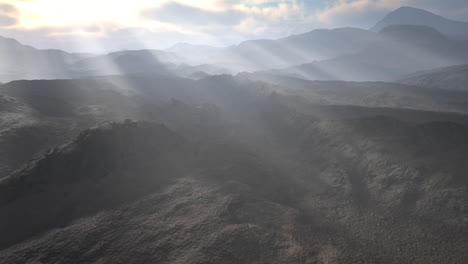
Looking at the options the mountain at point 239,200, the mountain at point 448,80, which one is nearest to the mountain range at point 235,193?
the mountain at point 239,200

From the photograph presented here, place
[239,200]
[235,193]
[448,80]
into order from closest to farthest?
[239,200] → [235,193] → [448,80]

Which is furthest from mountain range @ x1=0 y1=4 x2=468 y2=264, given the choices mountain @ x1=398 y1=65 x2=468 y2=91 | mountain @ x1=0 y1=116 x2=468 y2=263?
mountain @ x1=398 y1=65 x2=468 y2=91

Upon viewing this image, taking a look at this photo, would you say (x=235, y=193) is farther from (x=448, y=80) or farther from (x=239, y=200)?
(x=448, y=80)

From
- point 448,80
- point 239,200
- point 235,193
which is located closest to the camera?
point 239,200

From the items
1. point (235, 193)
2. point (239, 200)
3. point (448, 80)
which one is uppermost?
point (448, 80)

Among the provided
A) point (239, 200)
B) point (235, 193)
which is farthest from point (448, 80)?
point (239, 200)

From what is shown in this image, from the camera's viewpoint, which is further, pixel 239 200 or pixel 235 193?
pixel 235 193

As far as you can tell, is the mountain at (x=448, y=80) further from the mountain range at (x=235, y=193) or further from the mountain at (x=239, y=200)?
the mountain at (x=239, y=200)

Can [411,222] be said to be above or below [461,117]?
below

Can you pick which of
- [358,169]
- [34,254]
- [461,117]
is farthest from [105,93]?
[461,117]

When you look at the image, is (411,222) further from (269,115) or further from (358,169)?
(269,115)

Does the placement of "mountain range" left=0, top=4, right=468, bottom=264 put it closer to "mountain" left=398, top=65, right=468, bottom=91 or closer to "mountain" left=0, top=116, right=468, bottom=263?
"mountain" left=0, top=116, right=468, bottom=263
